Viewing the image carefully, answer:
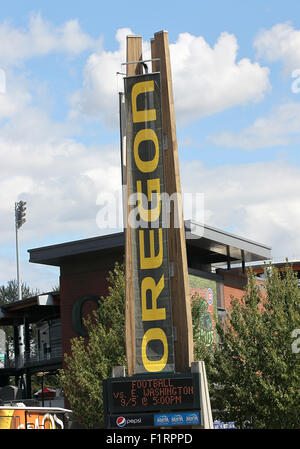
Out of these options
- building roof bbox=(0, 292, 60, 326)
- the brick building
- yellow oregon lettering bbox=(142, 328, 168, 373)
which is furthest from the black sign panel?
building roof bbox=(0, 292, 60, 326)

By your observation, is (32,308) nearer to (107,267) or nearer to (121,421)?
(107,267)

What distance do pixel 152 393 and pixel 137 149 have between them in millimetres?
7380

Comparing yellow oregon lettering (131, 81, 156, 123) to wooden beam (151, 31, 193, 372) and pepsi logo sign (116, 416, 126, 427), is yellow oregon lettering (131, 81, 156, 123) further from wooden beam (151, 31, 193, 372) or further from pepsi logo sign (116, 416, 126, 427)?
pepsi logo sign (116, 416, 126, 427)

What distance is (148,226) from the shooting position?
848 inches

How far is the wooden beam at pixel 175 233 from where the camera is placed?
2088 cm

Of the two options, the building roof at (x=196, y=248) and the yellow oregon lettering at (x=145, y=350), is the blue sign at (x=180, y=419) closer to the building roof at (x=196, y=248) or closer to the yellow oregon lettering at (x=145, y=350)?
the yellow oregon lettering at (x=145, y=350)

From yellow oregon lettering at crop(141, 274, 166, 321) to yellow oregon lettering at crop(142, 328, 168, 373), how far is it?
0.38m

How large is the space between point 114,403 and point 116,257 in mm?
28489

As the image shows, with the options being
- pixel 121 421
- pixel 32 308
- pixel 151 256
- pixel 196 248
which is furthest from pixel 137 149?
pixel 32 308

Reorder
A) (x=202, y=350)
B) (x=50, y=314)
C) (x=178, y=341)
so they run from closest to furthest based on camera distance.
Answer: (x=178, y=341) → (x=202, y=350) → (x=50, y=314)
